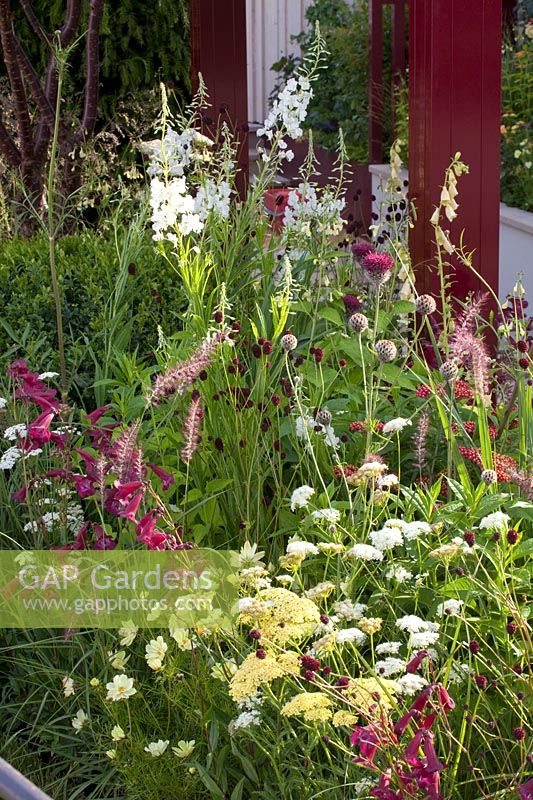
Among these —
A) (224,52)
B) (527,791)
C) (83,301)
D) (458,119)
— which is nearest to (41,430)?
(527,791)

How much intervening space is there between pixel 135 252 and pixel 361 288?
3.11 ft

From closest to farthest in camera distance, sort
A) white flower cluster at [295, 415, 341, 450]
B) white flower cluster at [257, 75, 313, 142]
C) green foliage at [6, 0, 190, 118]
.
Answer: white flower cluster at [295, 415, 341, 450] → white flower cluster at [257, 75, 313, 142] → green foliage at [6, 0, 190, 118]

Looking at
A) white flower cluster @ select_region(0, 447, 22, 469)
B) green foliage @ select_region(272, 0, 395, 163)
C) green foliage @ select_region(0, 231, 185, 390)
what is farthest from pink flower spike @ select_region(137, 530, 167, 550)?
green foliage @ select_region(272, 0, 395, 163)

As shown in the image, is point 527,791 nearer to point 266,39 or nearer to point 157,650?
point 157,650

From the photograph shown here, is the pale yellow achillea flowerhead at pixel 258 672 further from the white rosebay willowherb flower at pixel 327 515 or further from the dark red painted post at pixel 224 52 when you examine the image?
the dark red painted post at pixel 224 52

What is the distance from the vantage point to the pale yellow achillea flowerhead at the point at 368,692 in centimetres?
190

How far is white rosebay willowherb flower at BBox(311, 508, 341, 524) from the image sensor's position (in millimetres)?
2371

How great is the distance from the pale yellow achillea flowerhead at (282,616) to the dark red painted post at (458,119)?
7.30 ft

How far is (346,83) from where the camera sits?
451 inches

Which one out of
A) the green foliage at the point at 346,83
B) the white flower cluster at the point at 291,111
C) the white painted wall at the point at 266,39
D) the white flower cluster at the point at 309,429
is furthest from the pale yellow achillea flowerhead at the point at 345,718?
the white painted wall at the point at 266,39

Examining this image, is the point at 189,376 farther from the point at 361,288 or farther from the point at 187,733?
the point at 361,288

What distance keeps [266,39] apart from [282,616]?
46.9 feet

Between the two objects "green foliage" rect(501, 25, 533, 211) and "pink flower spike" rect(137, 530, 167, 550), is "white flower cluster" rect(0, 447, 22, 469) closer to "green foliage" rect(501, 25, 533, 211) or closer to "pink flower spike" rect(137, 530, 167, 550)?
"pink flower spike" rect(137, 530, 167, 550)

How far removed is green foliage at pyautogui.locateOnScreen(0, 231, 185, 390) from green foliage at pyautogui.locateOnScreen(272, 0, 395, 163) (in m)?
6.36
